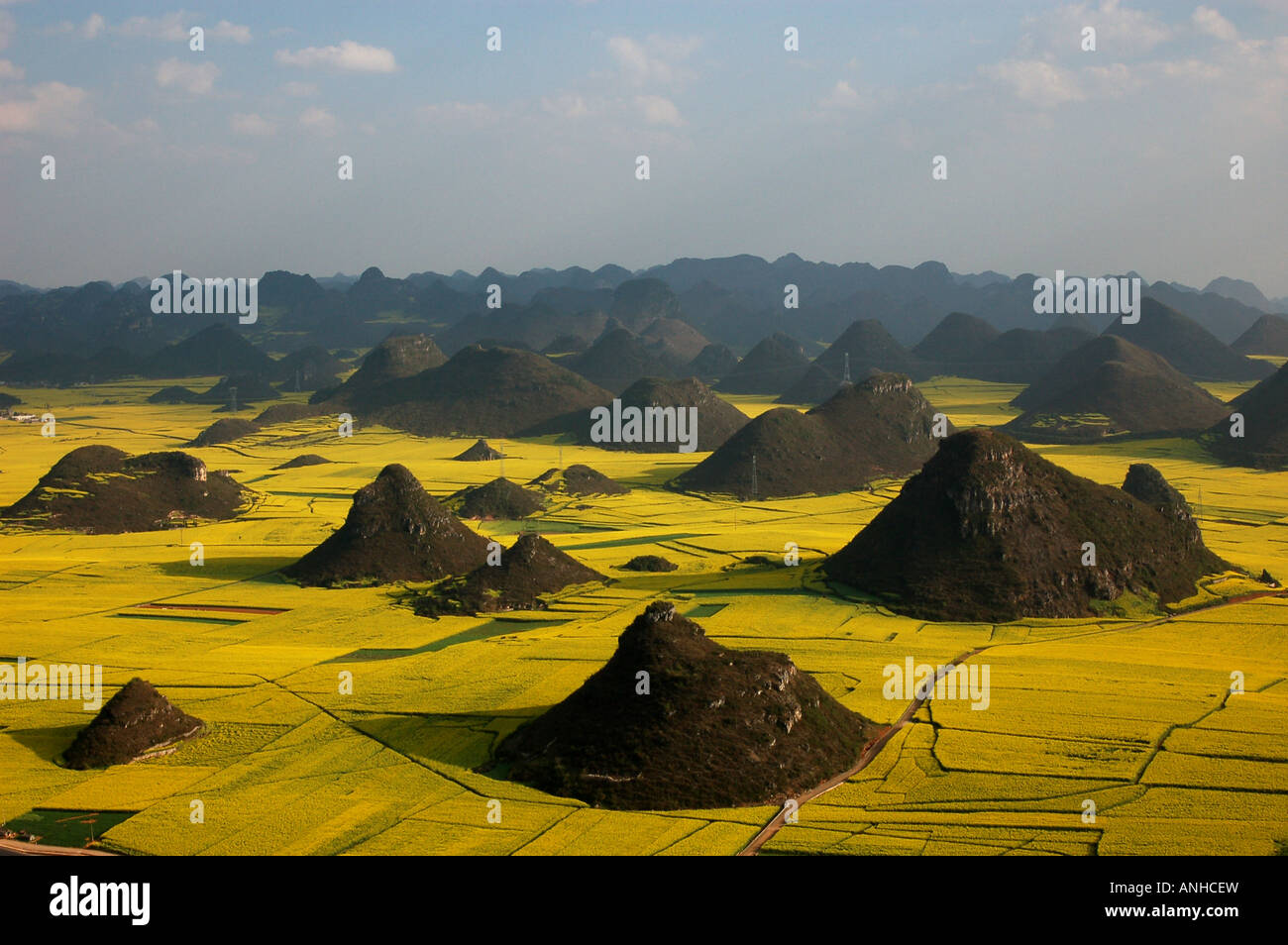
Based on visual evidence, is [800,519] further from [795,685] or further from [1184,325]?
[1184,325]

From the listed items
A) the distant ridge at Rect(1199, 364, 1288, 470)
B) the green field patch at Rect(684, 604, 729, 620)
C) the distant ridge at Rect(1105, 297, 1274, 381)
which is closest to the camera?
the green field patch at Rect(684, 604, 729, 620)

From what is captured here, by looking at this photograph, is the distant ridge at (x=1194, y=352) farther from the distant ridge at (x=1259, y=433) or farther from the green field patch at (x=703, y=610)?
the green field patch at (x=703, y=610)

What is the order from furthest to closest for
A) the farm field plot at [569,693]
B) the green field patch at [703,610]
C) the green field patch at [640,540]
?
1. the green field patch at [640,540]
2. the green field patch at [703,610]
3. the farm field plot at [569,693]

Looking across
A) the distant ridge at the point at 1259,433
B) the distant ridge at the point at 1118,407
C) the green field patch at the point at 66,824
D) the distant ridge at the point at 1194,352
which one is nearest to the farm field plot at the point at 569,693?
the green field patch at the point at 66,824

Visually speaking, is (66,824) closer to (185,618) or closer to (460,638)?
(460,638)

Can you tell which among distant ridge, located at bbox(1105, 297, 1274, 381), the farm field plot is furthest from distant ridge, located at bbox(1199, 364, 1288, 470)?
distant ridge, located at bbox(1105, 297, 1274, 381)

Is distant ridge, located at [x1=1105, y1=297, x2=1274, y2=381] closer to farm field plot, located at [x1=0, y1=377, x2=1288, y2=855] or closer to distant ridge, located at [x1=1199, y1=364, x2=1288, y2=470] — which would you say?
distant ridge, located at [x1=1199, y1=364, x2=1288, y2=470]

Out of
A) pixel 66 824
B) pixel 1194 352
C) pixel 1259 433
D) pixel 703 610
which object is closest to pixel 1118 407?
pixel 1259 433

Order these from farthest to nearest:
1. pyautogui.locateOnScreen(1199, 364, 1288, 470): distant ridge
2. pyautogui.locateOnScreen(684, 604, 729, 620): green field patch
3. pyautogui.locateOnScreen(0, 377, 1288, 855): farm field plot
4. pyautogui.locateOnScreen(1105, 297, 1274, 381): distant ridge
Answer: pyautogui.locateOnScreen(1105, 297, 1274, 381): distant ridge
pyautogui.locateOnScreen(1199, 364, 1288, 470): distant ridge
pyautogui.locateOnScreen(684, 604, 729, 620): green field patch
pyautogui.locateOnScreen(0, 377, 1288, 855): farm field plot
